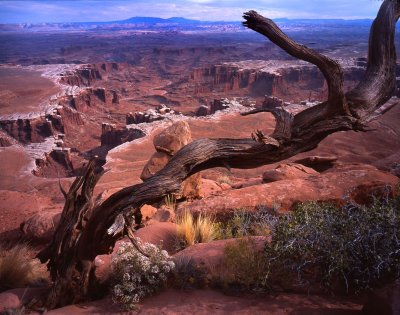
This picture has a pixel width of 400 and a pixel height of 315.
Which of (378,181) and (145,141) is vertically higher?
(378,181)

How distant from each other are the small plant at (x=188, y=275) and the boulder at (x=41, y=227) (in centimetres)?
553

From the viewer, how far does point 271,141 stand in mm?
3736

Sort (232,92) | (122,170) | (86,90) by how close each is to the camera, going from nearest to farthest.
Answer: (122,170)
(86,90)
(232,92)

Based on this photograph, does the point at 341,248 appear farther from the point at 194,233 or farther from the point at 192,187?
the point at 192,187

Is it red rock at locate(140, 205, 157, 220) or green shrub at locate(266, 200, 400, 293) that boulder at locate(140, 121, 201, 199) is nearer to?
red rock at locate(140, 205, 157, 220)

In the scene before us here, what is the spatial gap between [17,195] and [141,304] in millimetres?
11719

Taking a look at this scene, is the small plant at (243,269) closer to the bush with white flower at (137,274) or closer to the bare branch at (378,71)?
the bush with white flower at (137,274)

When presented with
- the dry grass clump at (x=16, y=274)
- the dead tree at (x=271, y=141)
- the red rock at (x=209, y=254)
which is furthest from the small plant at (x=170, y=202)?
the dead tree at (x=271, y=141)

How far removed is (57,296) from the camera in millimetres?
4734

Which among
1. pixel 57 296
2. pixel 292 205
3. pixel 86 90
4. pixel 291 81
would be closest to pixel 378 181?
pixel 292 205

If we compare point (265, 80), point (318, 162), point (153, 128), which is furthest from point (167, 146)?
point (265, 80)

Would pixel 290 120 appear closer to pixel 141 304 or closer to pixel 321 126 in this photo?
pixel 321 126

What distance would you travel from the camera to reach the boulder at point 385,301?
328 centimetres

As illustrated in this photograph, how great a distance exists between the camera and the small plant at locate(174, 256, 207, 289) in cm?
484
